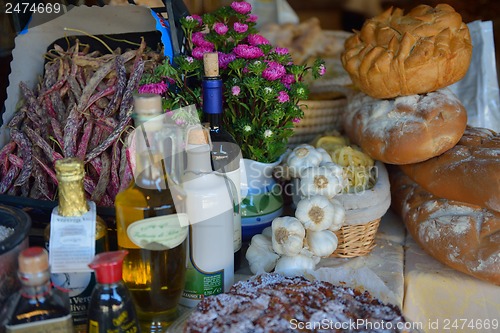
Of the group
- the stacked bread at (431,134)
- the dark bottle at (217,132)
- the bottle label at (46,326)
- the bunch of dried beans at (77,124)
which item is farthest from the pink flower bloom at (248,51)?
the bottle label at (46,326)

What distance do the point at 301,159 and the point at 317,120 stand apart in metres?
0.44

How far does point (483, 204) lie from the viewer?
4.11ft

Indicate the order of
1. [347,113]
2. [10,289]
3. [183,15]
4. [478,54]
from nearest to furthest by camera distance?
[10,289], [183,15], [347,113], [478,54]

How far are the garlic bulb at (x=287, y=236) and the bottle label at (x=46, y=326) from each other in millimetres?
487

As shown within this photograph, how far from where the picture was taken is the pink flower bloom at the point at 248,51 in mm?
1205

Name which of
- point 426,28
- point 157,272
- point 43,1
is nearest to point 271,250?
point 157,272

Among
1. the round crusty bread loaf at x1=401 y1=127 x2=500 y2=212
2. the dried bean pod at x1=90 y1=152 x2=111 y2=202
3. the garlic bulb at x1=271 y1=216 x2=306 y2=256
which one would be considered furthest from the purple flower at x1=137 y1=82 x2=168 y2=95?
the round crusty bread loaf at x1=401 y1=127 x2=500 y2=212

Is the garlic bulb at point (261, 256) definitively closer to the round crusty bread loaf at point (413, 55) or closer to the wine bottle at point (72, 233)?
the wine bottle at point (72, 233)

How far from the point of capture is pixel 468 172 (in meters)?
1.28

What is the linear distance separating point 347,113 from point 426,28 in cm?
33

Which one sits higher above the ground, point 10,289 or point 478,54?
point 478,54

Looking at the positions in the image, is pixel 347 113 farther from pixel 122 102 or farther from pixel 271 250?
pixel 122 102

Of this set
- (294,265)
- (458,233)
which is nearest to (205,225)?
(294,265)

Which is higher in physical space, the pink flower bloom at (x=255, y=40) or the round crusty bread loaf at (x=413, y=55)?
the pink flower bloom at (x=255, y=40)
